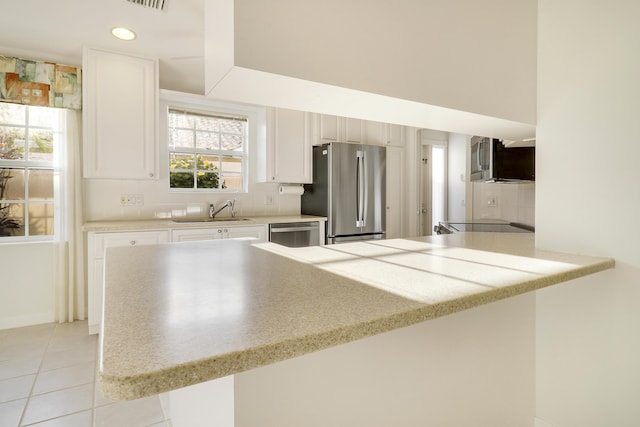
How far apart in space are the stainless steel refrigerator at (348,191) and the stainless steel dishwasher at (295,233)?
185mm

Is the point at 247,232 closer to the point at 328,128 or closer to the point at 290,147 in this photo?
the point at 290,147

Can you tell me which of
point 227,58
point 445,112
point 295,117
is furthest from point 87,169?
point 445,112

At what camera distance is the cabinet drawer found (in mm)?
2797

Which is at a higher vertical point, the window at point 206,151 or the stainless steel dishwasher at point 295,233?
the window at point 206,151

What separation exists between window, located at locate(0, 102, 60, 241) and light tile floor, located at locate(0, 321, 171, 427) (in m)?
0.99

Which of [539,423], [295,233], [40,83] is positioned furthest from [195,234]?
[539,423]

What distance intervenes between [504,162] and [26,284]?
4386mm

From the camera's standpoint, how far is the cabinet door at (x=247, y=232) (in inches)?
129

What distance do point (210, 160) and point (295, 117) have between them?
1099 mm

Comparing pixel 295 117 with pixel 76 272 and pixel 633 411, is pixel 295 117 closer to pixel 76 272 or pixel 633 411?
pixel 76 272

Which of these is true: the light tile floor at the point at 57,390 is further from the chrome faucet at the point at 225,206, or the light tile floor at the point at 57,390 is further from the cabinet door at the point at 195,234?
the chrome faucet at the point at 225,206

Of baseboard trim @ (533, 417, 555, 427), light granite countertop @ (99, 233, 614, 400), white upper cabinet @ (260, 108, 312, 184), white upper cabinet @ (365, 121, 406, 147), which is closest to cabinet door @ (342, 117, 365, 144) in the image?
white upper cabinet @ (365, 121, 406, 147)

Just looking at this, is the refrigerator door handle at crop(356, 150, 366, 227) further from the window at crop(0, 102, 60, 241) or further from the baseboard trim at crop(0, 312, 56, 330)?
the baseboard trim at crop(0, 312, 56, 330)

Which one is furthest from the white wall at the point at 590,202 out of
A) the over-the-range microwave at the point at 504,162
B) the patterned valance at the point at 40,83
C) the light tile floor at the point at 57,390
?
the patterned valance at the point at 40,83
